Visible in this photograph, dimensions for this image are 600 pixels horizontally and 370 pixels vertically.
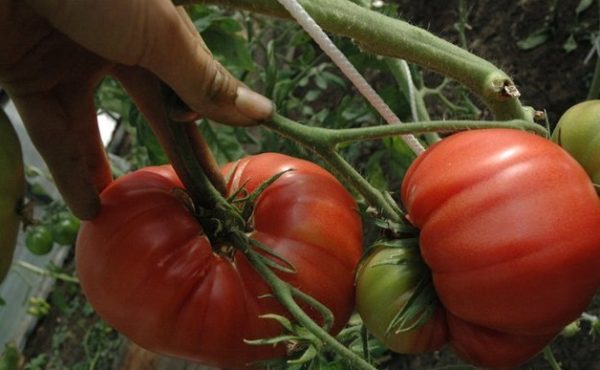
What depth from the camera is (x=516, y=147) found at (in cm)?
50

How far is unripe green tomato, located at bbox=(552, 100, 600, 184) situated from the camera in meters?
0.58

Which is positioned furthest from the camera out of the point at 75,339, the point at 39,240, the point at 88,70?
the point at 75,339

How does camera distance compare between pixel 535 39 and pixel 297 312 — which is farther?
pixel 535 39

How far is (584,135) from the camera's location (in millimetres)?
592

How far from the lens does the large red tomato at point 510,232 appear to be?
473 mm

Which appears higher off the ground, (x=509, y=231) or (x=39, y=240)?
(x=509, y=231)

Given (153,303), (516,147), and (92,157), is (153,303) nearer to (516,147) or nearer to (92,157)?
(92,157)

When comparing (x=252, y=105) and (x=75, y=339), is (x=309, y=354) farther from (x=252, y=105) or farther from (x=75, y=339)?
(x=75, y=339)

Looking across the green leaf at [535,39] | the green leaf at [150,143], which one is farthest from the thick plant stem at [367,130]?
the green leaf at [535,39]

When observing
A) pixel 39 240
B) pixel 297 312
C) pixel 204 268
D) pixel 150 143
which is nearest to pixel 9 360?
pixel 39 240

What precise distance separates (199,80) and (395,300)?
9.4 inches

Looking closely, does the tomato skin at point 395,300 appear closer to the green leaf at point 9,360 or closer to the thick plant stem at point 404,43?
the thick plant stem at point 404,43

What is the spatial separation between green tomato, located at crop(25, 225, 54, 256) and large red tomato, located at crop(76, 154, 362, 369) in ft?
3.30

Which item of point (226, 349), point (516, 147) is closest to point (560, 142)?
point (516, 147)
